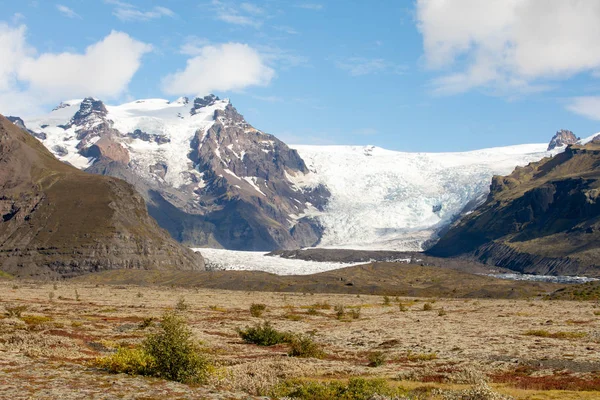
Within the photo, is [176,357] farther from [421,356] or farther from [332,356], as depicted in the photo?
[421,356]

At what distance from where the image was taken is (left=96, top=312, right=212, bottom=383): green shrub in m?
27.7

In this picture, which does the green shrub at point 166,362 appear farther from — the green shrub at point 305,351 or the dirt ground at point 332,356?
the green shrub at point 305,351

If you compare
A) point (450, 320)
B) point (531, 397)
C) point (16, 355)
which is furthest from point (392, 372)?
point (450, 320)

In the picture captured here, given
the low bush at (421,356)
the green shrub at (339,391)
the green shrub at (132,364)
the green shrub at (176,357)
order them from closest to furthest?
1. the green shrub at (339,391)
2. the green shrub at (176,357)
3. the green shrub at (132,364)
4. the low bush at (421,356)

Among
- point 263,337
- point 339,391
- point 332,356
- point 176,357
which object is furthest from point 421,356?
point 176,357

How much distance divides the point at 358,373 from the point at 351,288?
461ft

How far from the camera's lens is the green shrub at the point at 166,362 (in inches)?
1092

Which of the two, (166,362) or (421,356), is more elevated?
(166,362)

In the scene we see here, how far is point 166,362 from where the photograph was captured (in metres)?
28.2

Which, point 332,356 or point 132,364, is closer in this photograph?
point 132,364

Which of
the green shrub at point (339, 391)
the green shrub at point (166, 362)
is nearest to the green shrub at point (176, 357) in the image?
the green shrub at point (166, 362)

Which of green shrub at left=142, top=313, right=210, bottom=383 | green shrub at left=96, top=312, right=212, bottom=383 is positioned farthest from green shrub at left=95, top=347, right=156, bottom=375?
green shrub at left=142, top=313, right=210, bottom=383

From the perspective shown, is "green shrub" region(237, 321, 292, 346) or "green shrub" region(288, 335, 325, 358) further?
"green shrub" region(237, 321, 292, 346)

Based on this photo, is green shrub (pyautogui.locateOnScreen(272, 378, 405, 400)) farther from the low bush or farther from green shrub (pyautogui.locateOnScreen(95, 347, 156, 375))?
the low bush
